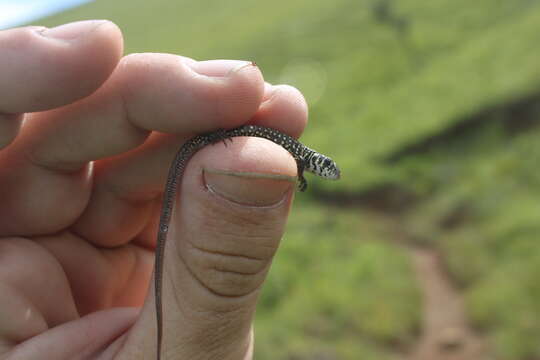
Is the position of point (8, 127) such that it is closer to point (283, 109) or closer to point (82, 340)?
point (82, 340)

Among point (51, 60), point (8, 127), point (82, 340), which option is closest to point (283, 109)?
point (51, 60)

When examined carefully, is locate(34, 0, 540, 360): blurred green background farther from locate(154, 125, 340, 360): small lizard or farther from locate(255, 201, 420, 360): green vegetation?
locate(154, 125, 340, 360): small lizard

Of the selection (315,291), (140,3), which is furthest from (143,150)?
(140,3)

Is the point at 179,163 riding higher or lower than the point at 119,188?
higher

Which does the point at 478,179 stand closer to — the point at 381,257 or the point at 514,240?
the point at 514,240

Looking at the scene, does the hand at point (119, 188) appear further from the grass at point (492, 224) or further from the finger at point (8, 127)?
the grass at point (492, 224)

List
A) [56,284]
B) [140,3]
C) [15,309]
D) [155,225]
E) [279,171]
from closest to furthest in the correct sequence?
[279,171]
[15,309]
[56,284]
[155,225]
[140,3]
